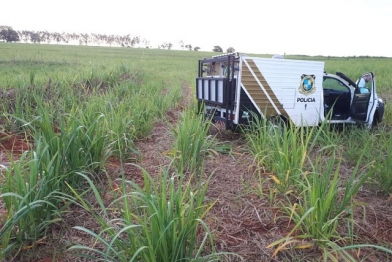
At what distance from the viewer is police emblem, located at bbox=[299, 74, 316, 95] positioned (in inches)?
215

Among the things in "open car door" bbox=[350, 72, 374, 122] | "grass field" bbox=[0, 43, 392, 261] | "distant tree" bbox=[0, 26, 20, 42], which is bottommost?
"grass field" bbox=[0, 43, 392, 261]

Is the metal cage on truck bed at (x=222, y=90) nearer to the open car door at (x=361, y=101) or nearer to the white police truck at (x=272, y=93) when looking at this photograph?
the white police truck at (x=272, y=93)

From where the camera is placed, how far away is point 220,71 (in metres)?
6.34

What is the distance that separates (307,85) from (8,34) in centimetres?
9047

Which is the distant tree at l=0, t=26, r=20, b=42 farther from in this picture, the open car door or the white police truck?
the open car door

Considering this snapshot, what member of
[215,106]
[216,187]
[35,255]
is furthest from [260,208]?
[215,106]

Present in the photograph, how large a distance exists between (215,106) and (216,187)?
3035 millimetres

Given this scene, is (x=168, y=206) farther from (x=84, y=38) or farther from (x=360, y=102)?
(x=84, y=38)

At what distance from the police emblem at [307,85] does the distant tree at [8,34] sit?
88009 millimetres

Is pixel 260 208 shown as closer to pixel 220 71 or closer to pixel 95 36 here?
pixel 220 71

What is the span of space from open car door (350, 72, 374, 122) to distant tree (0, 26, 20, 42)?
88435 mm

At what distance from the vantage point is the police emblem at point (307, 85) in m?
5.46

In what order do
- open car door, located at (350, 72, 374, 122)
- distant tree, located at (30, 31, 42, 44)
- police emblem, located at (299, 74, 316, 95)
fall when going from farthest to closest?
distant tree, located at (30, 31, 42, 44) < open car door, located at (350, 72, 374, 122) < police emblem, located at (299, 74, 316, 95)

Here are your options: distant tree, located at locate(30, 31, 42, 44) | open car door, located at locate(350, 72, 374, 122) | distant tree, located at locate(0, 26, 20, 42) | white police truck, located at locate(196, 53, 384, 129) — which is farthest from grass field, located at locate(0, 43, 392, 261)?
distant tree, located at locate(30, 31, 42, 44)
